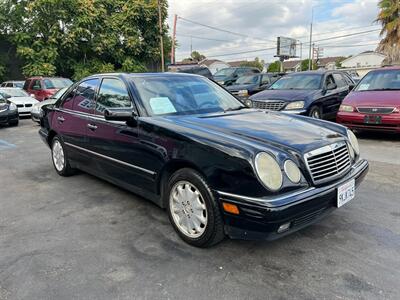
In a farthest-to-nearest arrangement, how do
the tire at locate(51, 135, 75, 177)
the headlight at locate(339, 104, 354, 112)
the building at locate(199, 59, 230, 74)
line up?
1. the building at locate(199, 59, 230, 74)
2. the headlight at locate(339, 104, 354, 112)
3. the tire at locate(51, 135, 75, 177)

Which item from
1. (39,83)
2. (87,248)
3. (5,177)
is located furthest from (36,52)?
(87,248)

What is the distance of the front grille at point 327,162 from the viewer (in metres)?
2.90

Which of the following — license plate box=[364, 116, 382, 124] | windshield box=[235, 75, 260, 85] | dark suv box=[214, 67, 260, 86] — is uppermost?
dark suv box=[214, 67, 260, 86]

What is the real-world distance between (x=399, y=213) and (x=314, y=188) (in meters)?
1.64

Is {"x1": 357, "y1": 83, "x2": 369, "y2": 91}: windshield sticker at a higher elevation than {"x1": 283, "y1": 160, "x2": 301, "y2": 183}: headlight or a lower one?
higher

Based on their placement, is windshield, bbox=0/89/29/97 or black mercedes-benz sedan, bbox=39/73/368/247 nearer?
black mercedes-benz sedan, bbox=39/73/368/247

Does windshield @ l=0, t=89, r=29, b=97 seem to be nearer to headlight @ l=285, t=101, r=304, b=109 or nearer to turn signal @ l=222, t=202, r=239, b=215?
headlight @ l=285, t=101, r=304, b=109

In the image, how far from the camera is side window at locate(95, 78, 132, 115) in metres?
3.93

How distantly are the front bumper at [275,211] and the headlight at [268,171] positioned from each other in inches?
3.9

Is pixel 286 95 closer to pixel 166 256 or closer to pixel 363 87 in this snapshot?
pixel 363 87

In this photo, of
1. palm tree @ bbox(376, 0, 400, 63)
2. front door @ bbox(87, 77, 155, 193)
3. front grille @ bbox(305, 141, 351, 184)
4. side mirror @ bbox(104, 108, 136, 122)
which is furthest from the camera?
palm tree @ bbox(376, 0, 400, 63)

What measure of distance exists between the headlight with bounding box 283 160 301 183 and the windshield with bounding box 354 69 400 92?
6415 millimetres

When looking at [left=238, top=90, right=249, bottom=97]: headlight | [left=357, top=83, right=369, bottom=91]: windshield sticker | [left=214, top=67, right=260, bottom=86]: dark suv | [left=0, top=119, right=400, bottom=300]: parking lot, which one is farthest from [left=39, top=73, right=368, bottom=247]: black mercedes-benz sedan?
[left=214, top=67, right=260, bottom=86]: dark suv

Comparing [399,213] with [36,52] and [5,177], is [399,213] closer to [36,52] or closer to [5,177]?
[5,177]
